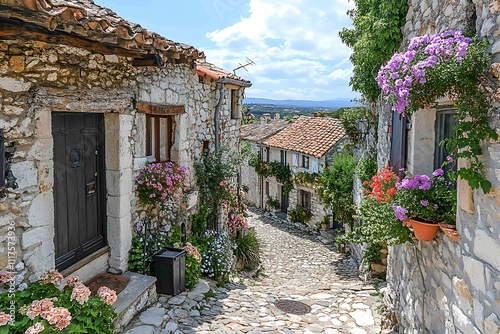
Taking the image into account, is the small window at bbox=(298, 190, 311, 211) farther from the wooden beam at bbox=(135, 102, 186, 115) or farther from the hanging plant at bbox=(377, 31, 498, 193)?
the hanging plant at bbox=(377, 31, 498, 193)

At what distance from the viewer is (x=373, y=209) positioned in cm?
450

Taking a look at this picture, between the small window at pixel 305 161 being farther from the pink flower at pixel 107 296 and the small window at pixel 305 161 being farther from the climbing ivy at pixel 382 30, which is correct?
the pink flower at pixel 107 296

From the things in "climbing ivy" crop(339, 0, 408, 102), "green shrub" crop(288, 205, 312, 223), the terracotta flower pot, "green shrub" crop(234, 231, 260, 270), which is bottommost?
"green shrub" crop(288, 205, 312, 223)

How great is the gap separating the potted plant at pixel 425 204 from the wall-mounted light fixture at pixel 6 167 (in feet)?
11.2

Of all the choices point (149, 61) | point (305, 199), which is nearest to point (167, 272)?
point (149, 61)

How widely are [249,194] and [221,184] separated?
59.8ft

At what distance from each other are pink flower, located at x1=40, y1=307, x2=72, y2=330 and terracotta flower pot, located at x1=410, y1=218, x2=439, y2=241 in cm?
296

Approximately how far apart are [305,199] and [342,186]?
565 centimetres

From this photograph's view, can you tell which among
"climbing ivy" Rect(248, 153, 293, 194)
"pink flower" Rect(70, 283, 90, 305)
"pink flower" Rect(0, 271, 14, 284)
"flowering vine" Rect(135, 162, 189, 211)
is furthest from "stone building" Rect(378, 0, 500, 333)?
"climbing ivy" Rect(248, 153, 293, 194)

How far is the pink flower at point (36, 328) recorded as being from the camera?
2.92m

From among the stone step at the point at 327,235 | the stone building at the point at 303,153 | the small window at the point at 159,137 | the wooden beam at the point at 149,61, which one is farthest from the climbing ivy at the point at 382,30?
the stone building at the point at 303,153

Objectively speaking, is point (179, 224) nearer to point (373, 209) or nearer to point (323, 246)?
point (373, 209)

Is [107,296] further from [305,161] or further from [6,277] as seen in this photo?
[305,161]

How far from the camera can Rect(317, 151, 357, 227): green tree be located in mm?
14281
